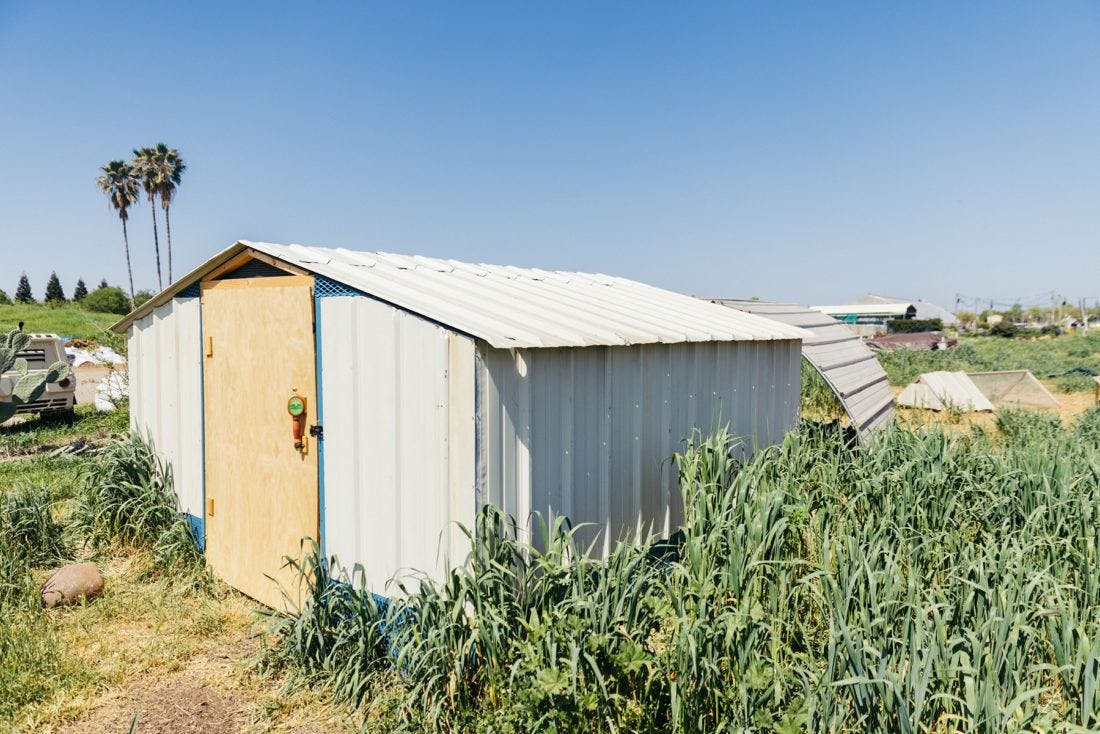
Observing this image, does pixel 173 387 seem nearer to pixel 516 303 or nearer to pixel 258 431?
pixel 258 431

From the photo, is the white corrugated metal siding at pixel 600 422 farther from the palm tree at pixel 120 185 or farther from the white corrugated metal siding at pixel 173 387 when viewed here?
the palm tree at pixel 120 185

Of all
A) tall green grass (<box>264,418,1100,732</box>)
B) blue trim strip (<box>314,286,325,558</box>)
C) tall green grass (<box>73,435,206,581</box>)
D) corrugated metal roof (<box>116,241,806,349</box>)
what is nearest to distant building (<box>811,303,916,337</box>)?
corrugated metal roof (<box>116,241,806,349</box>)

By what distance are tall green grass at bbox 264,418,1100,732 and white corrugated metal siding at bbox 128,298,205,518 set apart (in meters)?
2.00

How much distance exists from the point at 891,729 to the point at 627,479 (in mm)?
2560

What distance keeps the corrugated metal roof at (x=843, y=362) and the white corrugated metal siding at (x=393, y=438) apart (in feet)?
17.9

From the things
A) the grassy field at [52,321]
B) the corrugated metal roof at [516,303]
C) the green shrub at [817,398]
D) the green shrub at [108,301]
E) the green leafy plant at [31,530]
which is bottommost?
the green leafy plant at [31,530]

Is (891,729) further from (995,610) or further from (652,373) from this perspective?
(652,373)

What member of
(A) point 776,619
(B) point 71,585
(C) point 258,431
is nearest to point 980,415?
(A) point 776,619

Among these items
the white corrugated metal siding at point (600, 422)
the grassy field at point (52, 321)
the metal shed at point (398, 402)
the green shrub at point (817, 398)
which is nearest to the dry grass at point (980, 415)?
the green shrub at point (817, 398)

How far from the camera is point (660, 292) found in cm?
878

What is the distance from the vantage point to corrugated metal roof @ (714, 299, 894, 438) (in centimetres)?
841

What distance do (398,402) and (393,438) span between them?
235 millimetres

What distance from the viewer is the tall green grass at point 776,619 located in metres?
2.65

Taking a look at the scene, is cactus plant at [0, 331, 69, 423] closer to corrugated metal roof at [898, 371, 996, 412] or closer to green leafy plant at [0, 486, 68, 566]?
green leafy plant at [0, 486, 68, 566]
